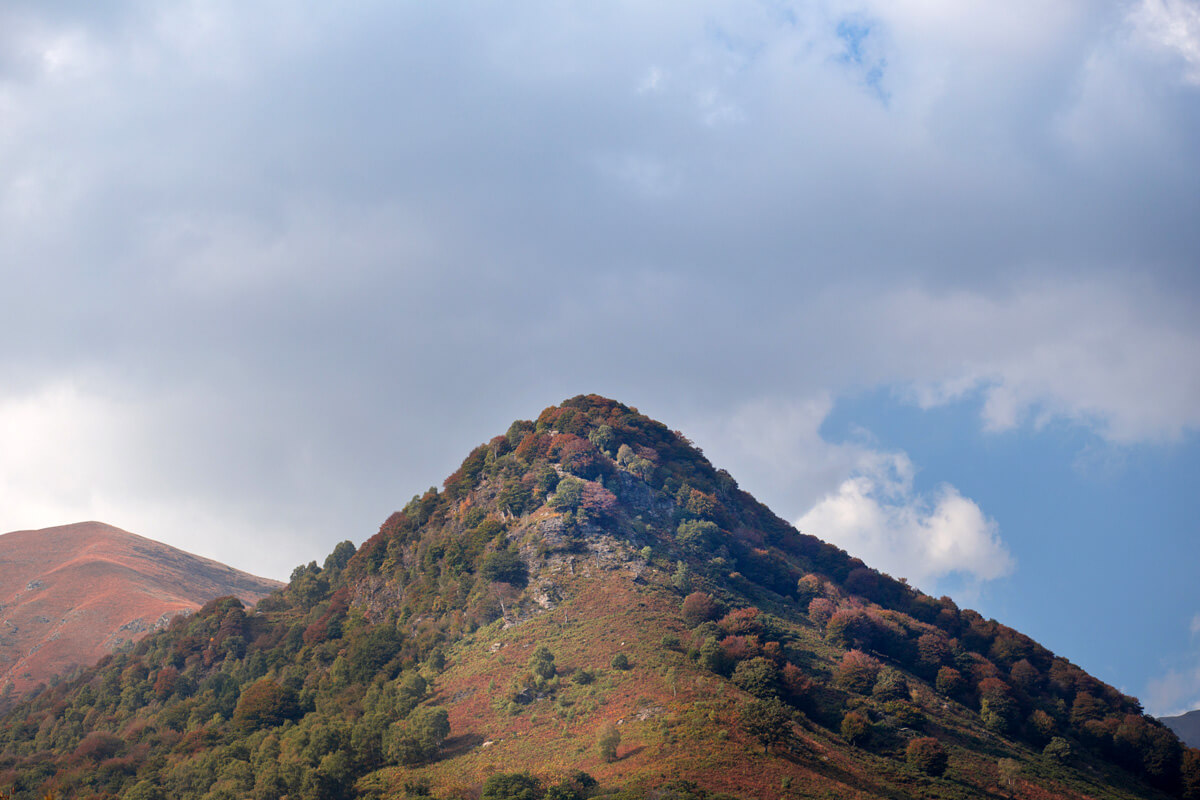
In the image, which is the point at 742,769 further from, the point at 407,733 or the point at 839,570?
the point at 839,570

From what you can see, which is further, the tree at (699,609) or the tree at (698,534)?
the tree at (698,534)

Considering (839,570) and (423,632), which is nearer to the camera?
(423,632)

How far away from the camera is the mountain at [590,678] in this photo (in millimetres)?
58250

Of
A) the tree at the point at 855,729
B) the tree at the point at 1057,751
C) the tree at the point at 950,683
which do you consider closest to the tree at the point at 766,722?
the tree at the point at 855,729

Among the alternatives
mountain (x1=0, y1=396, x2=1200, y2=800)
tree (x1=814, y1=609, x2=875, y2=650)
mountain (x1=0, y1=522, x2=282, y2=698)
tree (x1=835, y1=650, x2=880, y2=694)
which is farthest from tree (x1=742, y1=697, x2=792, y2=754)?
mountain (x1=0, y1=522, x2=282, y2=698)

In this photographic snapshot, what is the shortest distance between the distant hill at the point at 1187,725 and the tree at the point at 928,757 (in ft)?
452

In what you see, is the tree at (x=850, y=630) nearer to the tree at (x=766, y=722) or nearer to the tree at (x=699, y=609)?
the tree at (x=699, y=609)

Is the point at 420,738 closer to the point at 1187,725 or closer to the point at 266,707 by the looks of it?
the point at 266,707

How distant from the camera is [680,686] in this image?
62875 mm

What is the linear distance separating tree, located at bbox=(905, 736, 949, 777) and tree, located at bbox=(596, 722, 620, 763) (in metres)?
24.3

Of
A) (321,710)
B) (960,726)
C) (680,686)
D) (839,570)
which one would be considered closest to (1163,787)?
(960,726)

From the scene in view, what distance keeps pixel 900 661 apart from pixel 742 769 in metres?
39.0

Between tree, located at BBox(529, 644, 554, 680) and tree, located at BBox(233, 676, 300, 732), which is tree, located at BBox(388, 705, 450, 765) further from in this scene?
tree, located at BBox(233, 676, 300, 732)

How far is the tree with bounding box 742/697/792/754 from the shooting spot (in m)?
55.8
